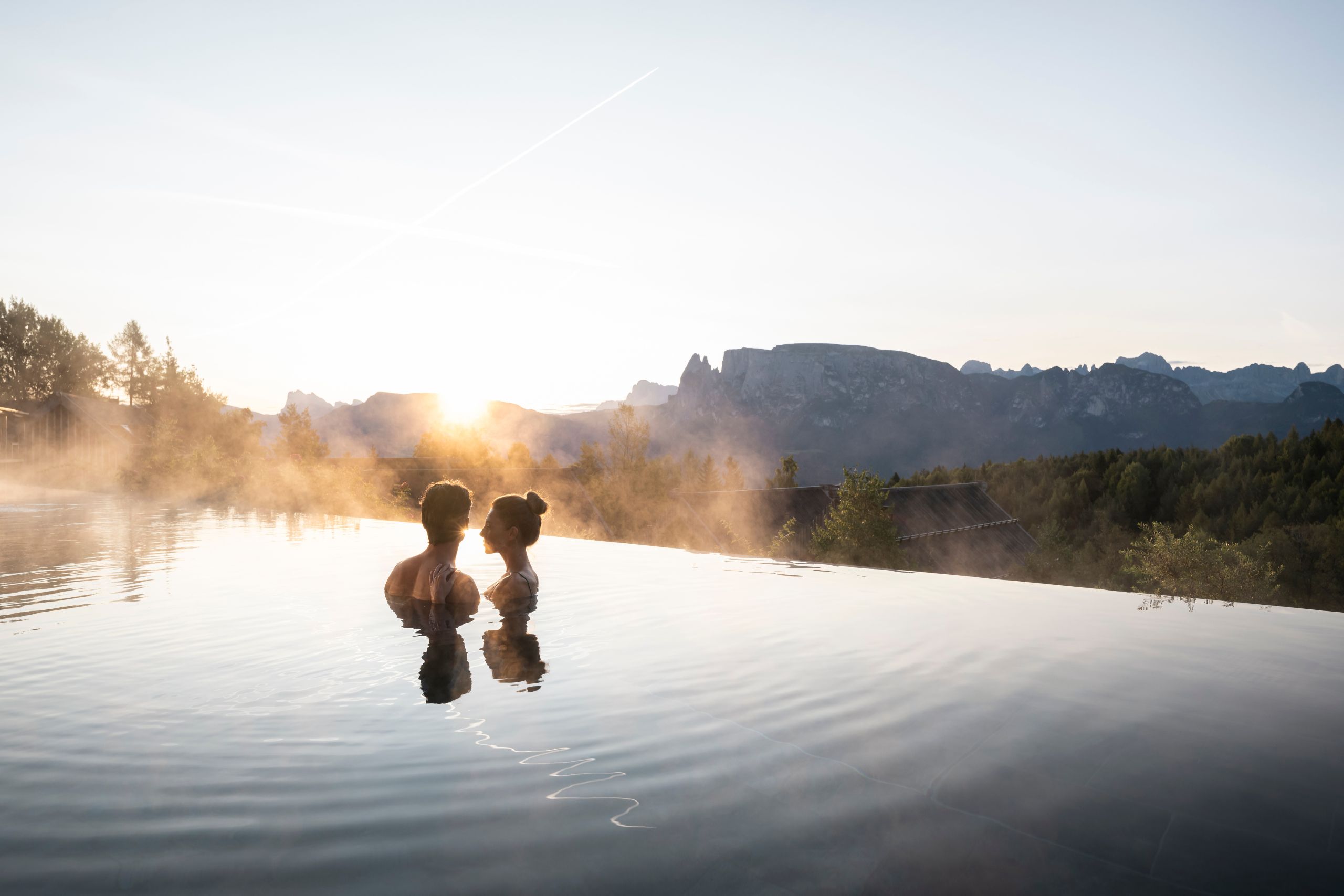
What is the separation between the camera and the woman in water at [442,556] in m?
6.08

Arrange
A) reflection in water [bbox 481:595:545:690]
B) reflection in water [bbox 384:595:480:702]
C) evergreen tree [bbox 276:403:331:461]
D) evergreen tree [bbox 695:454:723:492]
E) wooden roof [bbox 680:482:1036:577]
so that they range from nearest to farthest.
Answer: reflection in water [bbox 384:595:480:702] < reflection in water [bbox 481:595:545:690] < wooden roof [bbox 680:482:1036:577] < evergreen tree [bbox 276:403:331:461] < evergreen tree [bbox 695:454:723:492]

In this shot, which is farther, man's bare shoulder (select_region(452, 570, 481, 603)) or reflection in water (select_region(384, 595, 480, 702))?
man's bare shoulder (select_region(452, 570, 481, 603))

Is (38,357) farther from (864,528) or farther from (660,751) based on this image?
(660,751)

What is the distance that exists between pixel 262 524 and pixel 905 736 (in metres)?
14.6

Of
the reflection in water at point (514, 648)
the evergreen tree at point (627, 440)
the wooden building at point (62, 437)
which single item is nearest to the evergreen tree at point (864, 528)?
the evergreen tree at point (627, 440)

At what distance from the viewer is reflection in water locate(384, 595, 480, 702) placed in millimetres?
3949

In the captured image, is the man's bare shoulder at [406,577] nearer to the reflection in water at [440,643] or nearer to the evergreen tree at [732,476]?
the reflection in water at [440,643]

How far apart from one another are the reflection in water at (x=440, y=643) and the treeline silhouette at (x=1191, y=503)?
4509 cm

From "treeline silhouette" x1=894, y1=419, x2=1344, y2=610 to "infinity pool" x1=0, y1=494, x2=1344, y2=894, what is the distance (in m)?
43.6

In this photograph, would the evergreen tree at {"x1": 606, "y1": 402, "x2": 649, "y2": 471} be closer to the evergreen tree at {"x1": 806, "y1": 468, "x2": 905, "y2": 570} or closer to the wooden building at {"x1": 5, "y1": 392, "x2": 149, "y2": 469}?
the evergreen tree at {"x1": 806, "y1": 468, "x2": 905, "y2": 570}

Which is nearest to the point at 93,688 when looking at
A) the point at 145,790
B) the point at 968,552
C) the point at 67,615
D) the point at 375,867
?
the point at 145,790

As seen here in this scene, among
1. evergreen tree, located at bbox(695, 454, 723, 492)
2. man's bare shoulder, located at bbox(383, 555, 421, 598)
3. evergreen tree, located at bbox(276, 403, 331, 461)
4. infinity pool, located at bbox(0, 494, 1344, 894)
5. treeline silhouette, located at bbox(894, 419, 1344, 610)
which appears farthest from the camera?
evergreen tree, located at bbox(695, 454, 723, 492)

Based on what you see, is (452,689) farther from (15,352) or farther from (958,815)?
(15,352)

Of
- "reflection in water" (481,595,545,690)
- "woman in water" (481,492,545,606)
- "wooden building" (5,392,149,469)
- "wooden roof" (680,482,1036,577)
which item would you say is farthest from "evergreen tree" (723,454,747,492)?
"reflection in water" (481,595,545,690)
